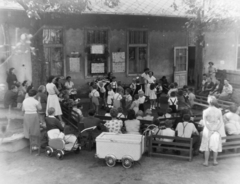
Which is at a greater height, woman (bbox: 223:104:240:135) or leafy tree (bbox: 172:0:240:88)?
leafy tree (bbox: 172:0:240:88)

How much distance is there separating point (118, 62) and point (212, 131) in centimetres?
848

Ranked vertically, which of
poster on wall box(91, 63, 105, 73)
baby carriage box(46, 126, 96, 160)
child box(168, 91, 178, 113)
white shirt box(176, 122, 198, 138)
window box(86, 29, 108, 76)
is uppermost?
window box(86, 29, 108, 76)

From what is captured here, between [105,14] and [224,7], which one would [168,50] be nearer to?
[105,14]

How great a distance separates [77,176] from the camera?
7.18 metres

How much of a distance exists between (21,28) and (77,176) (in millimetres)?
8265

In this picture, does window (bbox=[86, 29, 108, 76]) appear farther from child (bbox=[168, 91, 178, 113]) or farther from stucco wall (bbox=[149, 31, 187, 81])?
child (bbox=[168, 91, 178, 113])

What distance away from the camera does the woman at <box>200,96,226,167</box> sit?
24.8 feet

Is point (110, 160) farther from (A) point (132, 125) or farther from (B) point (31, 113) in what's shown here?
(B) point (31, 113)

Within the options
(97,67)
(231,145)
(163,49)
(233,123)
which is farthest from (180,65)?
(231,145)

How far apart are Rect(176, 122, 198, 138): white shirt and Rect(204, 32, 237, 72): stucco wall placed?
433 inches

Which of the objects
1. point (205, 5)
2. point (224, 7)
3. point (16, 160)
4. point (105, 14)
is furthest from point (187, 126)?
point (105, 14)

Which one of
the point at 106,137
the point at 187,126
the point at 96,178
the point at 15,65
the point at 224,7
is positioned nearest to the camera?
the point at 96,178

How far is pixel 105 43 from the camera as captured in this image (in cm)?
1523

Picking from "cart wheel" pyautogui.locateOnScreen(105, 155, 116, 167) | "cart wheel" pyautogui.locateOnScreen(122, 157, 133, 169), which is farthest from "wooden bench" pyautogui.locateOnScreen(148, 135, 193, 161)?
"cart wheel" pyautogui.locateOnScreen(105, 155, 116, 167)
